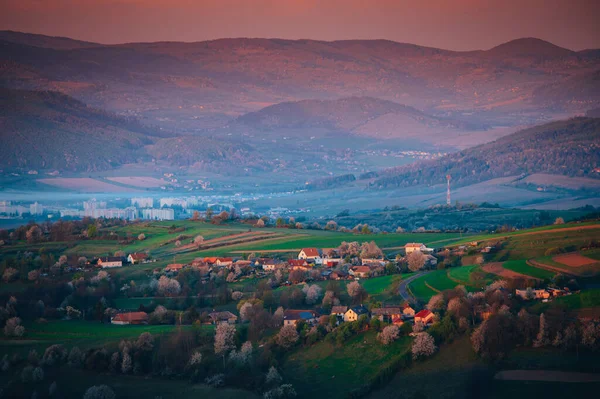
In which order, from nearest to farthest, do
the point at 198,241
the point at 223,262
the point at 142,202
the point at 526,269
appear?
the point at 526,269
the point at 223,262
the point at 198,241
the point at 142,202

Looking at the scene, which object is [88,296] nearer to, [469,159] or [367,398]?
[367,398]

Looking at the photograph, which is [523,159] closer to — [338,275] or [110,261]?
[110,261]

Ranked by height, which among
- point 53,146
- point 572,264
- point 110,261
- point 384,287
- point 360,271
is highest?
point 53,146

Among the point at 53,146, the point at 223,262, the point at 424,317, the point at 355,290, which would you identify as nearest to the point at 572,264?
the point at 424,317

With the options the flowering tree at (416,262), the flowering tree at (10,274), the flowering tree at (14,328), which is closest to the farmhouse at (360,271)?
the flowering tree at (416,262)

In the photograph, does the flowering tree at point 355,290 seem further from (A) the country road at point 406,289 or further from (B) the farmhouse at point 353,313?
(B) the farmhouse at point 353,313

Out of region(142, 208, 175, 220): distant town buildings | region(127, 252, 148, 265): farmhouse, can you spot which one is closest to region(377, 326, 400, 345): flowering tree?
region(127, 252, 148, 265): farmhouse

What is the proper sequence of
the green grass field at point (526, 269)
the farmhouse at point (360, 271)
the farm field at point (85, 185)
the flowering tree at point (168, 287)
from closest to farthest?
the green grass field at point (526, 269), the flowering tree at point (168, 287), the farmhouse at point (360, 271), the farm field at point (85, 185)
